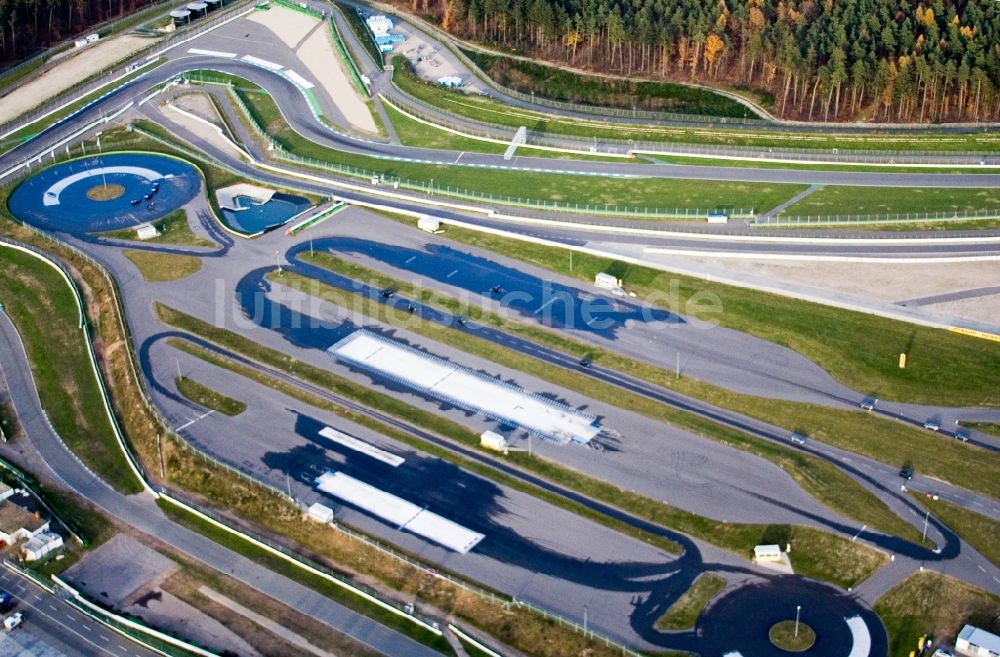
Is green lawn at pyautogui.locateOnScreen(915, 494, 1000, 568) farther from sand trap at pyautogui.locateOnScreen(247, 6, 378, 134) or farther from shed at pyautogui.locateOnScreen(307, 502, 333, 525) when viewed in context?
sand trap at pyautogui.locateOnScreen(247, 6, 378, 134)

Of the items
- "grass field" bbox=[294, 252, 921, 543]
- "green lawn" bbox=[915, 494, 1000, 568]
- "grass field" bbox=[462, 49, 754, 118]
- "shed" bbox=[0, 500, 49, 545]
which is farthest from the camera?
"grass field" bbox=[462, 49, 754, 118]

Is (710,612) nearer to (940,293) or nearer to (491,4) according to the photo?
(940,293)

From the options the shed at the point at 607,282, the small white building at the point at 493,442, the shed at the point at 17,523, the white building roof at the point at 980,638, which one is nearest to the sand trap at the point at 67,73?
the shed at the point at 17,523

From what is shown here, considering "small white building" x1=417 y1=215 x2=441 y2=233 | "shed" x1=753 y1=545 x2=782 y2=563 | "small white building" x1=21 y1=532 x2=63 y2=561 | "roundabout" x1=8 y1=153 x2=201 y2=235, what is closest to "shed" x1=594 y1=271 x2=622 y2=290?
"small white building" x1=417 y1=215 x2=441 y2=233

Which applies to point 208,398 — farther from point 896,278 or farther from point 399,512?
point 896,278

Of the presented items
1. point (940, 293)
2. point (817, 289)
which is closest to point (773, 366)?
point (817, 289)

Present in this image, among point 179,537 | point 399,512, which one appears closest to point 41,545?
point 179,537
